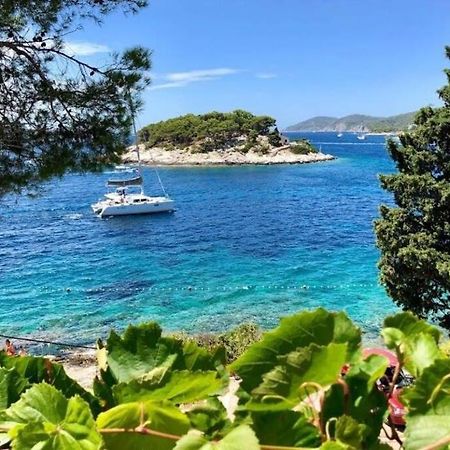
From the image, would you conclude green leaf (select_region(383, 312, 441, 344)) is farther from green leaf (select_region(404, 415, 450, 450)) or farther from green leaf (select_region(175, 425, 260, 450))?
green leaf (select_region(175, 425, 260, 450))

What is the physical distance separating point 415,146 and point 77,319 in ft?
43.0

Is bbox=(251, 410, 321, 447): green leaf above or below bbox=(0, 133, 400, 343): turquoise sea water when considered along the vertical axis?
above

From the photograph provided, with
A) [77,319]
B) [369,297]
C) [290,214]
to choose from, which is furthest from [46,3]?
[290,214]

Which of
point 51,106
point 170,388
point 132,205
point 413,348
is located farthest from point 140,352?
point 132,205

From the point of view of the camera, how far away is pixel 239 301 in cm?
2023

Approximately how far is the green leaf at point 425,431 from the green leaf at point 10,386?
532mm

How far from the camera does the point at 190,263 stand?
26.0m

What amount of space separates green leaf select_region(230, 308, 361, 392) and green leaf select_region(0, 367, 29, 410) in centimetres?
33

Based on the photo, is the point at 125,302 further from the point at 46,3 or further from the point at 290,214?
the point at 290,214

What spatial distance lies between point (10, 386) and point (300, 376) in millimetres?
432

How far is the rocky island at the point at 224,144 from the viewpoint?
7619 centimetres

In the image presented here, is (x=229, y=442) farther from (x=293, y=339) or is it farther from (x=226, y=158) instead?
(x=226, y=158)

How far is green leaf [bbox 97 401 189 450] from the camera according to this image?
593 millimetres

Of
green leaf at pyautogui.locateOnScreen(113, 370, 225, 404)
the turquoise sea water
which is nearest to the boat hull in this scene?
the turquoise sea water
